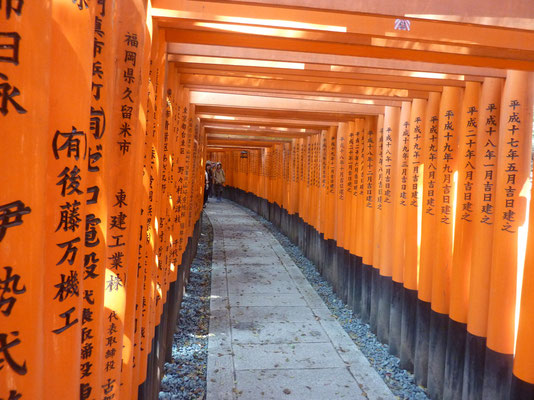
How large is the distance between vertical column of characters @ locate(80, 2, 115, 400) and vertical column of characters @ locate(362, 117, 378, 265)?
5.54 m

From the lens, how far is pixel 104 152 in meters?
1.74

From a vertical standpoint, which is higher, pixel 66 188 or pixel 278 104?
pixel 278 104

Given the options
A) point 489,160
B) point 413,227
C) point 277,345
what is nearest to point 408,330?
point 413,227

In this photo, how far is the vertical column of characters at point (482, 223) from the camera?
12.7 ft

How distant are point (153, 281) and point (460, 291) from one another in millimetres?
3112

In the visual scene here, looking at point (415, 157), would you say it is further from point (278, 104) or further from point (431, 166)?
point (278, 104)

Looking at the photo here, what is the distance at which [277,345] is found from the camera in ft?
19.6

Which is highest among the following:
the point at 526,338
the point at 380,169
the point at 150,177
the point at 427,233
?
the point at 380,169

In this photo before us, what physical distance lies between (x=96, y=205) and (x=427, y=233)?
4179 millimetres

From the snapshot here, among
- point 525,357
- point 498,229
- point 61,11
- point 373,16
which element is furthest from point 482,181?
point 61,11

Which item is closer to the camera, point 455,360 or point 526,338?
point 526,338

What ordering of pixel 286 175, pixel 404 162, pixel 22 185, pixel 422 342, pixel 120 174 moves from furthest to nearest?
pixel 286 175 < pixel 404 162 < pixel 422 342 < pixel 120 174 < pixel 22 185

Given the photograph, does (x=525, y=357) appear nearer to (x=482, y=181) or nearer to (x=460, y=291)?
(x=460, y=291)

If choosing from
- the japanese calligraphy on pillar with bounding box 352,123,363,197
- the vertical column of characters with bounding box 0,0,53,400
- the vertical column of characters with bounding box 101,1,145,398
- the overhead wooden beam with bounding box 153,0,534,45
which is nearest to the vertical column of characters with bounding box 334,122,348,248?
the japanese calligraphy on pillar with bounding box 352,123,363,197
